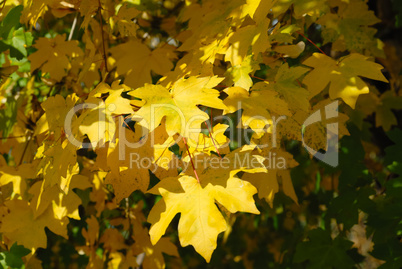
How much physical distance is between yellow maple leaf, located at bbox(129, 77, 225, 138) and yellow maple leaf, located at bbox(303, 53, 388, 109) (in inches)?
14.6

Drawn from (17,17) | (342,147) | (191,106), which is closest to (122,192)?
(191,106)

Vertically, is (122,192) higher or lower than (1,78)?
lower

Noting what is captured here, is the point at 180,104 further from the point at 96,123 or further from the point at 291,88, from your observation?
the point at 291,88

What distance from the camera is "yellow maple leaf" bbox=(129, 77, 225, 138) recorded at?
1.22m

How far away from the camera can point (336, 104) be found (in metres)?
1.64

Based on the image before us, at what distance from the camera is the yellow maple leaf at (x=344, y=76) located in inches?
53.8

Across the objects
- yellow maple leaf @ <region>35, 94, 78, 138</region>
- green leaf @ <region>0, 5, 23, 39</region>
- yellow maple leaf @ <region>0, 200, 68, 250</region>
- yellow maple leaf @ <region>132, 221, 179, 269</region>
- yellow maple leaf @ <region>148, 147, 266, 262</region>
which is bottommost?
yellow maple leaf @ <region>132, 221, 179, 269</region>

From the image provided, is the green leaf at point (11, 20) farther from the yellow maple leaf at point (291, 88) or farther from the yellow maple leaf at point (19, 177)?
the yellow maple leaf at point (291, 88)

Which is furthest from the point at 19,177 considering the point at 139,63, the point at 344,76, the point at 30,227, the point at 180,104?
the point at 344,76

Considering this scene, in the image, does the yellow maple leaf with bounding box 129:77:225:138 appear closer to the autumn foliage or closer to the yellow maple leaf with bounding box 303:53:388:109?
the autumn foliage

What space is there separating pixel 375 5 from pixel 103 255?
2.31 m

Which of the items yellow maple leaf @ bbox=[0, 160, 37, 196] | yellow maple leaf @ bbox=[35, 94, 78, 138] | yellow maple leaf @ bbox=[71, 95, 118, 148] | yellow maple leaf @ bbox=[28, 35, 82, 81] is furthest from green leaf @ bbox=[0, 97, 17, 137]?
yellow maple leaf @ bbox=[71, 95, 118, 148]

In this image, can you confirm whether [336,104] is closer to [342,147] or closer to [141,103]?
[342,147]

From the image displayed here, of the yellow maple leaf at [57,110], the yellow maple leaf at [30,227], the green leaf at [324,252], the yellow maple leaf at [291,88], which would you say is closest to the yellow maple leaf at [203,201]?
the yellow maple leaf at [291,88]
